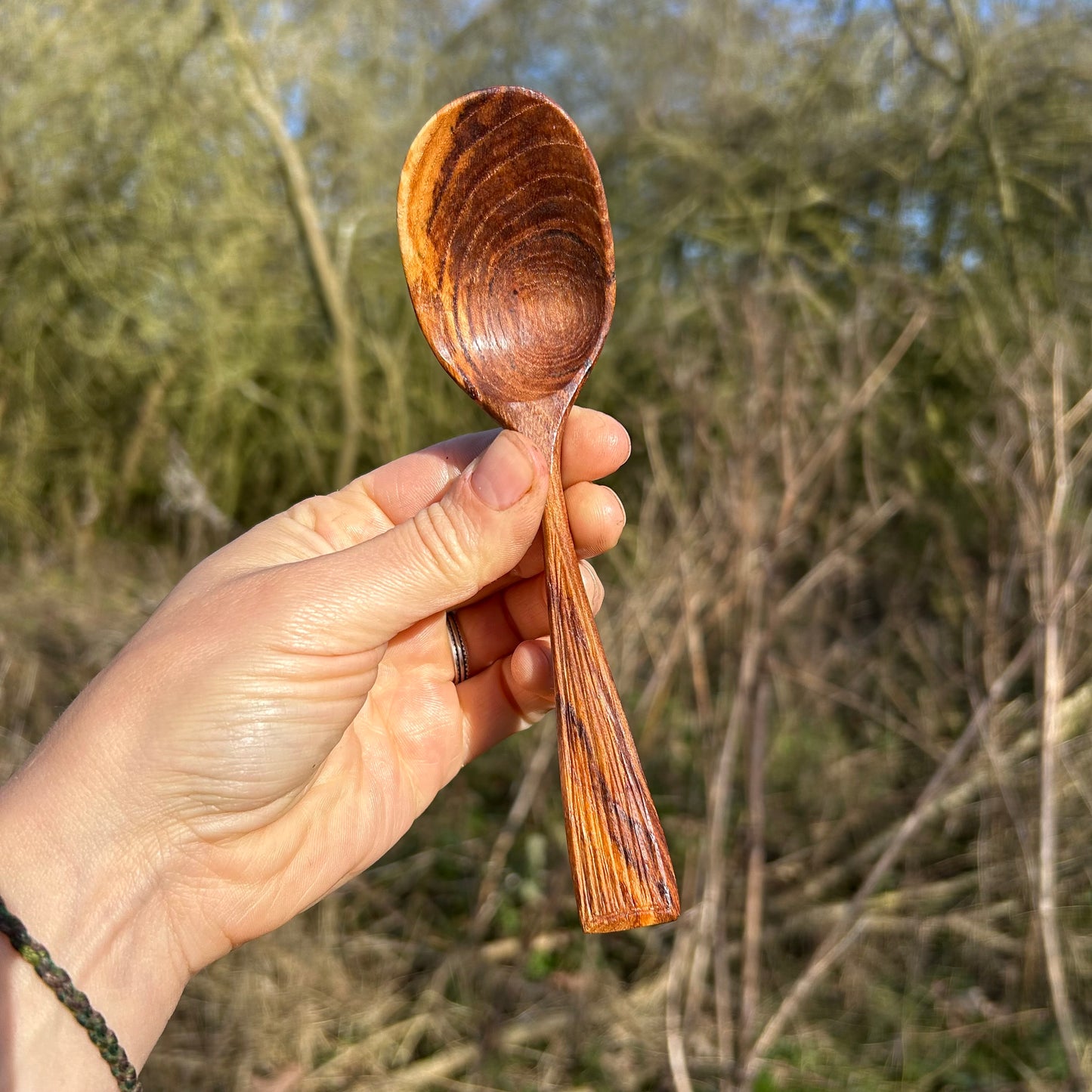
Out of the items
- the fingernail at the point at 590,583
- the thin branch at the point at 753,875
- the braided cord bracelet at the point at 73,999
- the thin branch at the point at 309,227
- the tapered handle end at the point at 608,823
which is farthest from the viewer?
the thin branch at the point at 309,227

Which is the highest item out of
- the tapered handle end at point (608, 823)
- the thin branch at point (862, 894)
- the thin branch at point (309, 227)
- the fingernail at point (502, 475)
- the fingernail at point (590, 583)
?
the thin branch at point (309, 227)

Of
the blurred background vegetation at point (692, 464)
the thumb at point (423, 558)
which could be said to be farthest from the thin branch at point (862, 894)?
the thumb at point (423, 558)

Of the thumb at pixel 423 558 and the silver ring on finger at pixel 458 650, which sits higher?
the thumb at pixel 423 558

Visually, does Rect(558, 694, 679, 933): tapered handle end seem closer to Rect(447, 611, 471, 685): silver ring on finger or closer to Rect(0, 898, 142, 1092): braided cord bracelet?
Rect(447, 611, 471, 685): silver ring on finger

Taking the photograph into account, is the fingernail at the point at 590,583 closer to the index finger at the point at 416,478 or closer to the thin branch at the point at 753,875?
the index finger at the point at 416,478

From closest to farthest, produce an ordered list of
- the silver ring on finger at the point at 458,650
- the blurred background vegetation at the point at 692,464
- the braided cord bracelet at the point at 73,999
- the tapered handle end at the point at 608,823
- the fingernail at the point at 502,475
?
the braided cord bracelet at the point at 73,999 → the tapered handle end at the point at 608,823 → the fingernail at the point at 502,475 → the silver ring on finger at the point at 458,650 → the blurred background vegetation at the point at 692,464

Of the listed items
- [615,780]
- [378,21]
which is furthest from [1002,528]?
[378,21]

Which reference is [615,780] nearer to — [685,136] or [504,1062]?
[504,1062]
